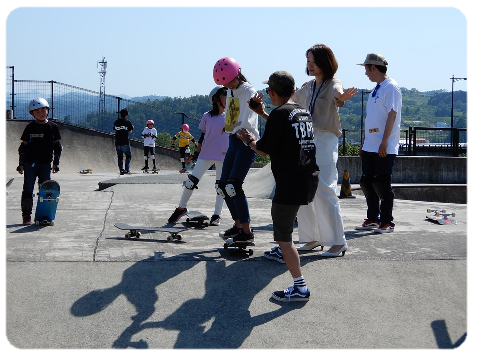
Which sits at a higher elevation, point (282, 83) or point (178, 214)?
point (282, 83)

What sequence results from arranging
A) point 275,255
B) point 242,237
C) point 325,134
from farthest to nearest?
point 242,237 < point 325,134 < point 275,255

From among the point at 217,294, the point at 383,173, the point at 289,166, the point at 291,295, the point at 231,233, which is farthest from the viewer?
the point at 383,173

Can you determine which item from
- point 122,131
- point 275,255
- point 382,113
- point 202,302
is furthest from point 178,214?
A: point 122,131

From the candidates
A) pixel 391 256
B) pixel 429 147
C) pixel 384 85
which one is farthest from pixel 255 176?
pixel 429 147

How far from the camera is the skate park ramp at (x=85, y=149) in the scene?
79.7 ft

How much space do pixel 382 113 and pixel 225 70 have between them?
203cm

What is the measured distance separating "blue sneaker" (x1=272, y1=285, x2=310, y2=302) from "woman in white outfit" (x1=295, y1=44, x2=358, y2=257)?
1177 mm

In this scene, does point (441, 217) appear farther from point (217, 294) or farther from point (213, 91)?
point (217, 294)

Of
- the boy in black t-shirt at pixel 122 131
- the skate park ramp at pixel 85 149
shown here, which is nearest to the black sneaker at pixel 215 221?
the boy in black t-shirt at pixel 122 131

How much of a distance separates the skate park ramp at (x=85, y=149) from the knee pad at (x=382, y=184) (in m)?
17.4

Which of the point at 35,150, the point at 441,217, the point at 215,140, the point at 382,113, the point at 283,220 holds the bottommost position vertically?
the point at 441,217

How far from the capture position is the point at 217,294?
198 inches

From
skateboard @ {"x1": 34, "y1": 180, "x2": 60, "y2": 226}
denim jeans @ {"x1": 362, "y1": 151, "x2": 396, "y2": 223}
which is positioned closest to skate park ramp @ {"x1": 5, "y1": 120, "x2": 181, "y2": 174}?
skateboard @ {"x1": 34, "y1": 180, "x2": 60, "y2": 226}

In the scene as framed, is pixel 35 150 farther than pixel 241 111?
Yes
